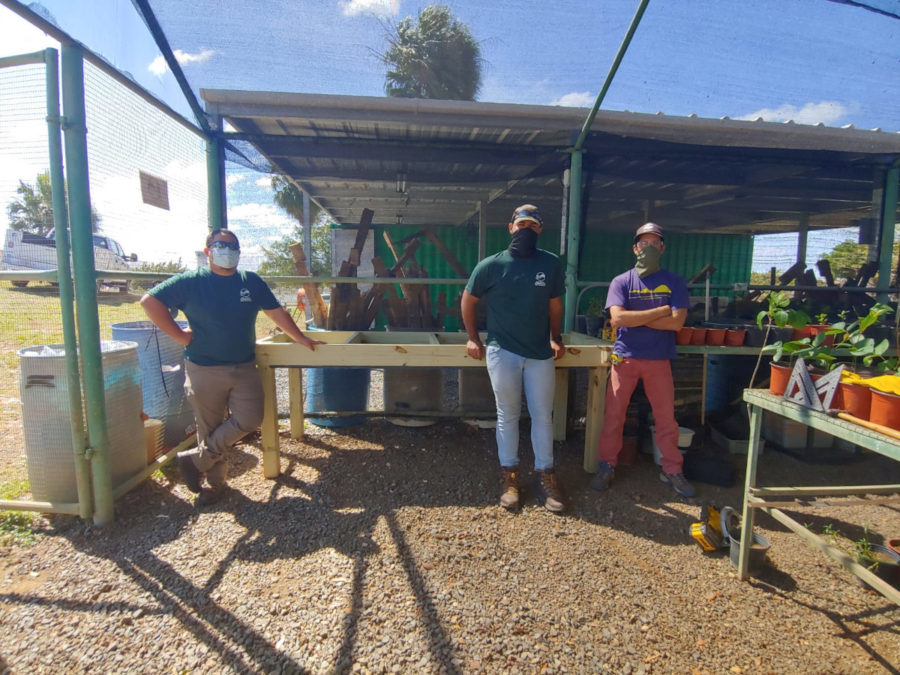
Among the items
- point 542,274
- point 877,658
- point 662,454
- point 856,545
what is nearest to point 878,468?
point 856,545

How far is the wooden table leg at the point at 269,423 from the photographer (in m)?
3.49

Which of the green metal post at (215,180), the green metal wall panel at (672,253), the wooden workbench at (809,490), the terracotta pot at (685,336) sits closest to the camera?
the wooden workbench at (809,490)

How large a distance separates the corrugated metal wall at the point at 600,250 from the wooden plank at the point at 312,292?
591 cm

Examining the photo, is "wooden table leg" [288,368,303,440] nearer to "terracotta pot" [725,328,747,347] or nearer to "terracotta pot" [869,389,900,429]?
"terracotta pot" [725,328,747,347]

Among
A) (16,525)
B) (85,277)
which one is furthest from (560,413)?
(16,525)

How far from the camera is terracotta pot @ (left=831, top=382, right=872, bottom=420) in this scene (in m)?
2.02

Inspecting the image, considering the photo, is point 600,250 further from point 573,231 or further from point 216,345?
point 216,345

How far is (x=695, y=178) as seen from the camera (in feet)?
16.5

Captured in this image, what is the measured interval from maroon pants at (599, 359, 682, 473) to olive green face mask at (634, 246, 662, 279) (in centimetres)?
64

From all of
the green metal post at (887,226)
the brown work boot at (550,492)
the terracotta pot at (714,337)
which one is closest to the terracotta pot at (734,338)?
the terracotta pot at (714,337)

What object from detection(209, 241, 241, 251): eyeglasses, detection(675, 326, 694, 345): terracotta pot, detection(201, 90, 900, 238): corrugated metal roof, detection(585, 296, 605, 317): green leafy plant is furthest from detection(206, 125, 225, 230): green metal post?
detection(675, 326, 694, 345): terracotta pot

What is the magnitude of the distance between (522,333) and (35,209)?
3.06 meters

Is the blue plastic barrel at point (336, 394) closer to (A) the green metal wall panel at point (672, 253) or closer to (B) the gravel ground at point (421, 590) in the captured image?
(B) the gravel ground at point (421, 590)

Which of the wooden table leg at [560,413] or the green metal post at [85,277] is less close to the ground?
the green metal post at [85,277]
